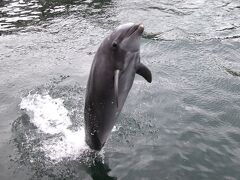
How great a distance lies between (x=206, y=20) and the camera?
504 inches

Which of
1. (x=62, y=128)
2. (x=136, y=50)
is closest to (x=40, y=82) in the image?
(x=62, y=128)

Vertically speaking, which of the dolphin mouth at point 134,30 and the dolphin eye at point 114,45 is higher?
the dolphin mouth at point 134,30

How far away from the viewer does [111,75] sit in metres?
5.92

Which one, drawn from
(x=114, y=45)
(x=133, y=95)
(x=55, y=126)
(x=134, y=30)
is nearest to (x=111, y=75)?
(x=114, y=45)

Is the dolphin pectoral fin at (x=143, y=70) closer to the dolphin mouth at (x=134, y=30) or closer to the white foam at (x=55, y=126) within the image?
the dolphin mouth at (x=134, y=30)

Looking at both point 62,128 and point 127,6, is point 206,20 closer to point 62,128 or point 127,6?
point 127,6

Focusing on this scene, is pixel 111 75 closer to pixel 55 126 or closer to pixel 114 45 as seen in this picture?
pixel 114 45

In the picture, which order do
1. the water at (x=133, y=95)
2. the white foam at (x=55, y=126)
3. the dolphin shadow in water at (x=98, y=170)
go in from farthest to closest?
the white foam at (x=55, y=126)
the water at (x=133, y=95)
the dolphin shadow in water at (x=98, y=170)

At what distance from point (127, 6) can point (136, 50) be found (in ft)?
29.1

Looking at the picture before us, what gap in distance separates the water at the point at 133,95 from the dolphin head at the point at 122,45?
1.79 metres

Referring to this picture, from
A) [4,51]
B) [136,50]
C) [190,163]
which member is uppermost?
[136,50]

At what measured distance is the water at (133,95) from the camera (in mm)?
6680

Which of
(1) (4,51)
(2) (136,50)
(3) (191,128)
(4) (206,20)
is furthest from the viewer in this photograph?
(4) (206,20)

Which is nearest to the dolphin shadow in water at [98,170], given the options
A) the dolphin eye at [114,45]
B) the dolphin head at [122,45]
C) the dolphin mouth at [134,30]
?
the dolphin head at [122,45]
